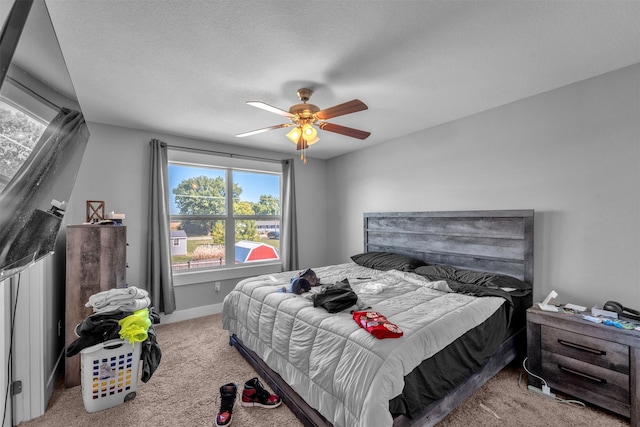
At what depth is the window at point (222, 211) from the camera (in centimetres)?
381

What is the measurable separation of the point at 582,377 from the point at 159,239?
4165 millimetres

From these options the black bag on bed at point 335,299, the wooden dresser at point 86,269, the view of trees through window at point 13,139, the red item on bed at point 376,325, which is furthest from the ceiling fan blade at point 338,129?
the wooden dresser at point 86,269

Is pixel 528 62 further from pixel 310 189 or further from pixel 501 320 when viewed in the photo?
pixel 310 189

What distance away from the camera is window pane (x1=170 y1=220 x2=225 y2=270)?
12.4 ft

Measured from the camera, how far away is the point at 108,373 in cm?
196

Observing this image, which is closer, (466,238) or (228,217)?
(466,238)

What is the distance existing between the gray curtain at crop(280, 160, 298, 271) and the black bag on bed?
2.34 m

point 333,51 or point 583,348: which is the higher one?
point 333,51

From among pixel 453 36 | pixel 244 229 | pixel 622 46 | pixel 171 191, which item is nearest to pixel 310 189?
pixel 244 229

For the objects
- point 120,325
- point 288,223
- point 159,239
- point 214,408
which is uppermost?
point 288,223

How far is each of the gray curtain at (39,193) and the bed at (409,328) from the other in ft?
4.74

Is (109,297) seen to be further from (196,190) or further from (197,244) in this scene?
(196,190)

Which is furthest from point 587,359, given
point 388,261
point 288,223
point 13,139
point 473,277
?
point 288,223

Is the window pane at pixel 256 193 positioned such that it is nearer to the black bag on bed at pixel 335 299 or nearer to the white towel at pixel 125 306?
the white towel at pixel 125 306
